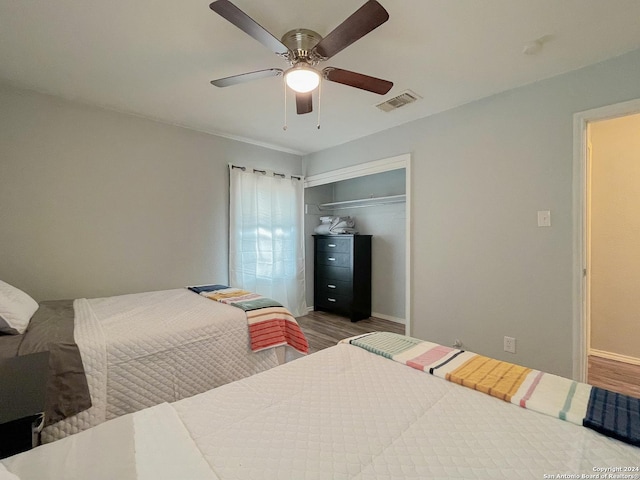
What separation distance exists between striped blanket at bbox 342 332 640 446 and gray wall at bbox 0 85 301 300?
2568 millimetres

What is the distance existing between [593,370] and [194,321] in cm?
336

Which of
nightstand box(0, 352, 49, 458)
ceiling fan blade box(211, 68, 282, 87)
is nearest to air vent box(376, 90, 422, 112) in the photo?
ceiling fan blade box(211, 68, 282, 87)

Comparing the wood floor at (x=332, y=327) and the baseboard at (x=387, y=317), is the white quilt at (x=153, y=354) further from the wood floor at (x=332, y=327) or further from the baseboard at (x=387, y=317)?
the baseboard at (x=387, y=317)

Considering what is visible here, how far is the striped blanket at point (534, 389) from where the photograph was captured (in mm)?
818

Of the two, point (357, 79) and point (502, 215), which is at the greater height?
point (357, 79)

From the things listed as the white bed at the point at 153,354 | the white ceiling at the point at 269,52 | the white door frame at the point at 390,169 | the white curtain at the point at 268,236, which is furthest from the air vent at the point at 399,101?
the white bed at the point at 153,354

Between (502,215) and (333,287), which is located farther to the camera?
(333,287)

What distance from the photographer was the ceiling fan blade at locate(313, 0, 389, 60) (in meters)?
1.24

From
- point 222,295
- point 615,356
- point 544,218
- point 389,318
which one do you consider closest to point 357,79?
point 544,218

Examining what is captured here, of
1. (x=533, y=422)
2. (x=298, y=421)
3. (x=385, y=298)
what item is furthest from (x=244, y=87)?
(x=385, y=298)

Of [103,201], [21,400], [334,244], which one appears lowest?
[21,400]

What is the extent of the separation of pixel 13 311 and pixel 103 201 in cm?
146

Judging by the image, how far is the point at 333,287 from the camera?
430 centimetres

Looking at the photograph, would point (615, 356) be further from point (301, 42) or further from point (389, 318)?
point (301, 42)
